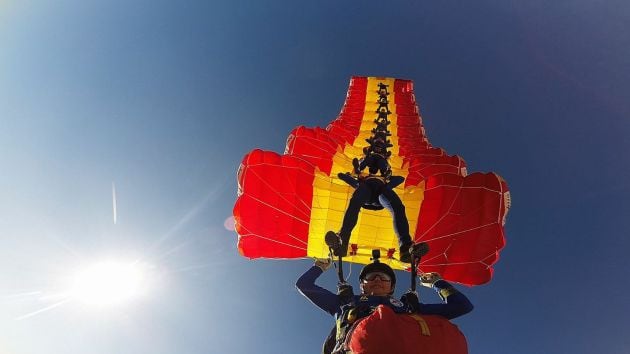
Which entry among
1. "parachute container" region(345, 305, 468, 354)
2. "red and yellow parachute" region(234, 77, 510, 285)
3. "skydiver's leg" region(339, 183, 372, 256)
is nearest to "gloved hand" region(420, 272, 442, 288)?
"skydiver's leg" region(339, 183, 372, 256)

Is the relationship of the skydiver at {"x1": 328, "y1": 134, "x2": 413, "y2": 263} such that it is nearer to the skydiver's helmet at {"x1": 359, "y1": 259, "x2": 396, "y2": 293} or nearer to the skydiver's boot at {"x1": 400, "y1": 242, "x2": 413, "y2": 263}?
the skydiver's boot at {"x1": 400, "y1": 242, "x2": 413, "y2": 263}

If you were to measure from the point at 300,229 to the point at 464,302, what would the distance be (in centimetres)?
315

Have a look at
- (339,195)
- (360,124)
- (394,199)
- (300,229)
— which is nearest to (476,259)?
(394,199)

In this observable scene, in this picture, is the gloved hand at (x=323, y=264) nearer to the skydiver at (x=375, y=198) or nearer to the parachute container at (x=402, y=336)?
the skydiver at (x=375, y=198)

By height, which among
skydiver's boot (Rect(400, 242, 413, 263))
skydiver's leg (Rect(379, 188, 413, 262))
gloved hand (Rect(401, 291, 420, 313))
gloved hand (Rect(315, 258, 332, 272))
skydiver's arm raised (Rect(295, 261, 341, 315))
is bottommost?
gloved hand (Rect(401, 291, 420, 313))

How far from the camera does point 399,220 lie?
509cm

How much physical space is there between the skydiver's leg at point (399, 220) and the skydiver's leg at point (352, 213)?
8.5 inches

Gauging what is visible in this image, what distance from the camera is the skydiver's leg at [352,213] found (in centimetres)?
482

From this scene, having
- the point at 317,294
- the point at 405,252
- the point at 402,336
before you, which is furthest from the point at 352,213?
the point at 402,336

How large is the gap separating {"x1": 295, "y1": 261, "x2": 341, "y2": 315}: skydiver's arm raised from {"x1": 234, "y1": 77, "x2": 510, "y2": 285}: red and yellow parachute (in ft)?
5.91

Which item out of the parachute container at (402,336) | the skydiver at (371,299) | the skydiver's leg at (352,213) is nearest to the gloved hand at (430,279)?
the skydiver at (371,299)

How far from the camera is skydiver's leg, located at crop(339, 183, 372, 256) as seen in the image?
4823 millimetres

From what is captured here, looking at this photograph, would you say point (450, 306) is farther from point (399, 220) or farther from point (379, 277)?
point (399, 220)

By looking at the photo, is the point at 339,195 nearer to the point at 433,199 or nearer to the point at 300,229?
the point at 300,229
